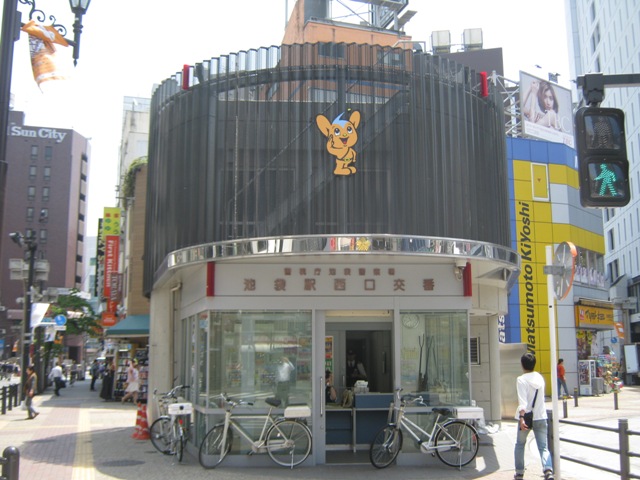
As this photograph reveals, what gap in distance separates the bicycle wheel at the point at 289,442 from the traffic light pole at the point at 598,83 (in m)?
6.88

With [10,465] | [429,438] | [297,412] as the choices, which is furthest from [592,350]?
[10,465]

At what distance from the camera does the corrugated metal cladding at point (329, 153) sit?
1143 cm

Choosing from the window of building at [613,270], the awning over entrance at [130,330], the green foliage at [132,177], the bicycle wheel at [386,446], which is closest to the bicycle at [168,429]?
the bicycle wheel at [386,446]

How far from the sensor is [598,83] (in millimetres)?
6992

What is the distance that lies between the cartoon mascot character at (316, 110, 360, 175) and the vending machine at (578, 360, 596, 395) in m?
22.4

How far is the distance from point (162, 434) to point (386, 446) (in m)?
4.45

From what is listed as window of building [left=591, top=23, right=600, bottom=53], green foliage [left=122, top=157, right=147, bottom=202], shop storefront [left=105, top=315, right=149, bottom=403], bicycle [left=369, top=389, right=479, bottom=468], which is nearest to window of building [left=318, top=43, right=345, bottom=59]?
bicycle [left=369, top=389, right=479, bottom=468]

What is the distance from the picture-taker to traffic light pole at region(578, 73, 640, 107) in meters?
6.95

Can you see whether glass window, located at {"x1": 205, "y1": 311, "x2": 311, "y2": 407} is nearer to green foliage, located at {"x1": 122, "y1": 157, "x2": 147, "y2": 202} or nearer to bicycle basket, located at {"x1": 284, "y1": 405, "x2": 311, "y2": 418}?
bicycle basket, located at {"x1": 284, "y1": 405, "x2": 311, "y2": 418}

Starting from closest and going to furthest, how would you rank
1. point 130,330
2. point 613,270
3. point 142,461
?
point 142,461 → point 130,330 → point 613,270

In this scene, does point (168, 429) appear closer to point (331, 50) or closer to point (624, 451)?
point (331, 50)

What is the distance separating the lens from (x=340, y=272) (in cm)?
1186

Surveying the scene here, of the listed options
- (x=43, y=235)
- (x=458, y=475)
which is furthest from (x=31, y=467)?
(x=43, y=235)

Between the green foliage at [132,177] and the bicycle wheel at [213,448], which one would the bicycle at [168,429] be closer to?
the bicycle wheel at [213,448]
